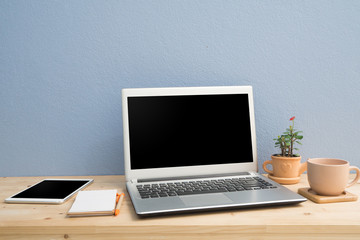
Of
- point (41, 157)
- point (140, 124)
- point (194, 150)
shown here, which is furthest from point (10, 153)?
point (194, 150)

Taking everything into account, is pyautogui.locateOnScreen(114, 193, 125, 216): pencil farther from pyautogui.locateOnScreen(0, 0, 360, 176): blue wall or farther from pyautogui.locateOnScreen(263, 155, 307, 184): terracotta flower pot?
pyautogui.locateOnScreen(263, 155, 307, 184): terracotta flower pot

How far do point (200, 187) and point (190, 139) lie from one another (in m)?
0.18

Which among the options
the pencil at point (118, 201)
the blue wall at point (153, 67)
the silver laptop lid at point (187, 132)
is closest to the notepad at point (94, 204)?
the pencil at point (118, 201)

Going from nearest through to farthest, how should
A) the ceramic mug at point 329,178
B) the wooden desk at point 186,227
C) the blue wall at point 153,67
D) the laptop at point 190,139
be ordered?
1. the wooden desk at point 186,227
2. the ceramic mug at point 329,178
3. the laptop at point 190,139
4. the blue wall at point 153,67

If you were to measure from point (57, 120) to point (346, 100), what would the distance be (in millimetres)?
1133

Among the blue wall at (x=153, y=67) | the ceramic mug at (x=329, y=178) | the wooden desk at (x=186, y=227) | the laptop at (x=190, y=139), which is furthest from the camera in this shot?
the blue wall at (x=153, y=67)

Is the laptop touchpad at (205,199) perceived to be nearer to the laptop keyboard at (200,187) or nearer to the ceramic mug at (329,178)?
the laptop keyboard at (200,187)

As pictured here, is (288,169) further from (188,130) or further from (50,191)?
(50,191)

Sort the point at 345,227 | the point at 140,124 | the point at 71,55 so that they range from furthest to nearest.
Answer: the point at 71,55, the point at 140,124, the point at 345,227

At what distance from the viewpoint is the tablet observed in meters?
0.78

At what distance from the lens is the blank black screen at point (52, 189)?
81 centimetres

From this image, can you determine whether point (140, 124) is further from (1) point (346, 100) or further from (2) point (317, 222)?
(1) point (346, 100)

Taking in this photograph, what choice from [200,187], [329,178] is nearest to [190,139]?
[200,187]

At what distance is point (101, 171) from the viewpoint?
1.11m
